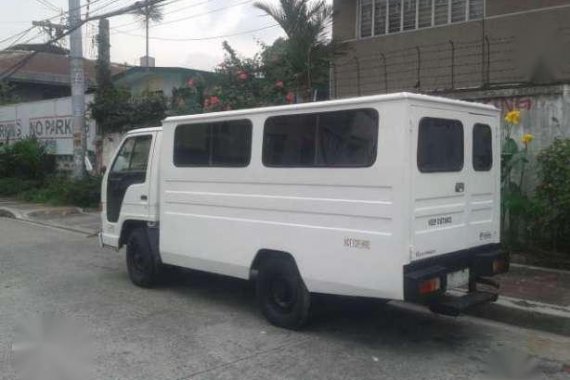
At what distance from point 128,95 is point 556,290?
13.9m

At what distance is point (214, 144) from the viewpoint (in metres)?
6.77

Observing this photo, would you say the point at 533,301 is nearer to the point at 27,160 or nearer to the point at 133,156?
the point at 133,156

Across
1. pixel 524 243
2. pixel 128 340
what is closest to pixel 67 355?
pixel 128 340

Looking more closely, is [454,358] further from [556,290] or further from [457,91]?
[457,91]

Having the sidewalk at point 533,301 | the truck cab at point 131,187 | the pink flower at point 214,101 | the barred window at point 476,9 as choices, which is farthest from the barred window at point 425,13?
the truck cab at point 131,187

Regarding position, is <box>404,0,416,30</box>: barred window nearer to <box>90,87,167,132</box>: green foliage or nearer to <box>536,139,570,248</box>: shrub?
<box>90,87,167,132</box>: green foliage

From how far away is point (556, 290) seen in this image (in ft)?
22.8

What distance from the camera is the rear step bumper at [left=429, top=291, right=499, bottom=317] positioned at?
5.49m

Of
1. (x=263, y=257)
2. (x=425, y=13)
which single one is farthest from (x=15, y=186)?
(x=263, y=257)

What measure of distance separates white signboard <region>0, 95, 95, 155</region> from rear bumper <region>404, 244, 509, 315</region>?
15.0 metres

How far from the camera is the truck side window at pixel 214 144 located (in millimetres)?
6418

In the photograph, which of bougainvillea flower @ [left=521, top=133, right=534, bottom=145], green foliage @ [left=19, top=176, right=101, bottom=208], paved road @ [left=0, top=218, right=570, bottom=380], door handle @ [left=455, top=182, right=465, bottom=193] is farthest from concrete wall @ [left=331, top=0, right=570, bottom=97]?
green foliage @ [left=19, top=176, right=101, bottom=208]

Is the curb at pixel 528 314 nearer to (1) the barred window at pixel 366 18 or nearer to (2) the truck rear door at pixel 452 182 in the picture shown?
(2) the truck rear door at pixel 452 182

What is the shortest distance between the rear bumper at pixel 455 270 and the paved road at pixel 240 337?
1.39 feet
